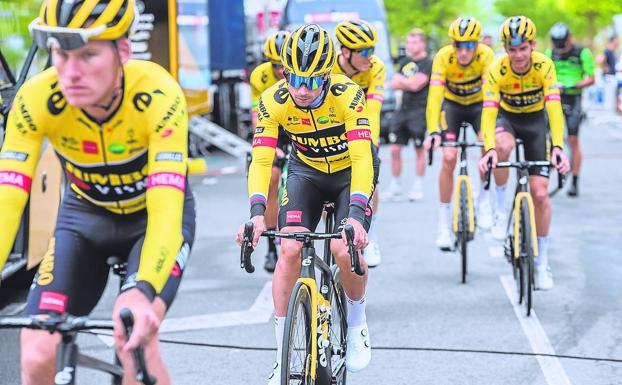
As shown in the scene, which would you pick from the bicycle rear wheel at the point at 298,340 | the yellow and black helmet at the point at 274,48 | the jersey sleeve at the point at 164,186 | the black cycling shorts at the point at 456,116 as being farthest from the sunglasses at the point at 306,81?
the black cycling shorts at the point at 456,116

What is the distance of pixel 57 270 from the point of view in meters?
4.00

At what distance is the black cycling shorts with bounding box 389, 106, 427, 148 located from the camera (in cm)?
1473

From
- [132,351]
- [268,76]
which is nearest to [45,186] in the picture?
[268,76]

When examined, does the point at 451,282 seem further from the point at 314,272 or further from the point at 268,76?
the point at 314,272

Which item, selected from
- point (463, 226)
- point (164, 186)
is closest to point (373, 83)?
point (463, 226)

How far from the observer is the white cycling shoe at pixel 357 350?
5.85 m

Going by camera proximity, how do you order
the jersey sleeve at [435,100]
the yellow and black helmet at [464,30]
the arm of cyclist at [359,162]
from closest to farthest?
the arm of cyclist at [359,162]
the yellow and black helmet at [464,30]
the jersey sleeve at [435,100]

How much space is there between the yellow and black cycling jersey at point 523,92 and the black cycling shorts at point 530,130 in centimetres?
6

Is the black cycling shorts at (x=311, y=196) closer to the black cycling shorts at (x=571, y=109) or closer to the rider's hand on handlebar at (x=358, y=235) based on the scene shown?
the rider's hand on handlebar at (x=358, y=235)

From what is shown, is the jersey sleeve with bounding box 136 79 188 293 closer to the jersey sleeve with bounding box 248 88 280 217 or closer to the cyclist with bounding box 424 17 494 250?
the jersey sleeve with bounding box 248 88 280 217

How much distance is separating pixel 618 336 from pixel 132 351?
16.0 feet

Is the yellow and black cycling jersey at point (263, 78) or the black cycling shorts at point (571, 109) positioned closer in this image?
the yellow and black cycling jersey at point (263, 78)

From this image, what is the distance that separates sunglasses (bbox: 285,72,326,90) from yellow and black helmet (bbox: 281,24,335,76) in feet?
0.08

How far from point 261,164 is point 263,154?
7 cm
